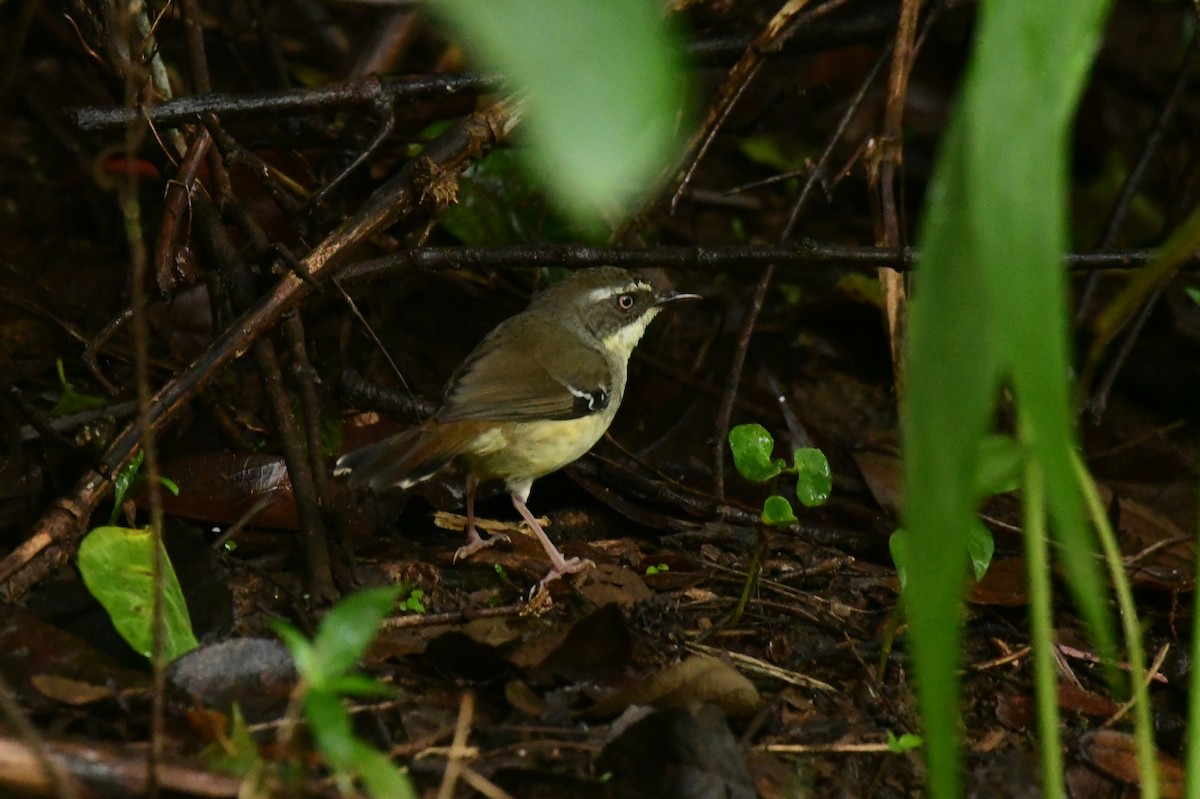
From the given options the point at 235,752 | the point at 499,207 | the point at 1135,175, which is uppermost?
the point at 1135,175

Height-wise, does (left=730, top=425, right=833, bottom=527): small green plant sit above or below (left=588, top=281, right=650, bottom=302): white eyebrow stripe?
below

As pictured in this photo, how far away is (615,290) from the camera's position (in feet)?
18.5

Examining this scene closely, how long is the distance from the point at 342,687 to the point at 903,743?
1748mm

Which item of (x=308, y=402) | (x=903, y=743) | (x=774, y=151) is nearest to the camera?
(x=903, y=743)

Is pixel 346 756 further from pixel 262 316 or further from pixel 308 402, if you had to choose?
pixel 262 316

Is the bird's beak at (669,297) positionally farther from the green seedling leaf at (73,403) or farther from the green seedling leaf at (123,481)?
the green seedling leaf at (123,481)

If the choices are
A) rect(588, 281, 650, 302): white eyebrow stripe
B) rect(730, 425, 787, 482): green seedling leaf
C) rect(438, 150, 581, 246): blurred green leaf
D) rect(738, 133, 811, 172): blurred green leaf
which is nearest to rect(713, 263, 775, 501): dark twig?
rect(588, 281, 650, 302): white eyebrow stripe

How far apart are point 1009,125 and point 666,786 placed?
6.12 ft

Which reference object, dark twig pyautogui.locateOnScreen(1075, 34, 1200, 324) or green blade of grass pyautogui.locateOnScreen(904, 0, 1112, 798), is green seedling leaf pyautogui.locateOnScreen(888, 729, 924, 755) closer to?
green blade of grass pyautogui.locateOnScreen(904, 0, 1112, 798)

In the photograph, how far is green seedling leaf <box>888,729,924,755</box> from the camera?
135 inches

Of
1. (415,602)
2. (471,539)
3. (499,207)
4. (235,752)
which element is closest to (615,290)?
(499,207)

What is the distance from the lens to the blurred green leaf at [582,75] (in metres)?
1.06

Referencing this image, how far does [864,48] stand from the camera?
23.9 feet

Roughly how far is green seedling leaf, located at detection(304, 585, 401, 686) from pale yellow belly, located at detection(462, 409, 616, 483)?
7.56 ft
